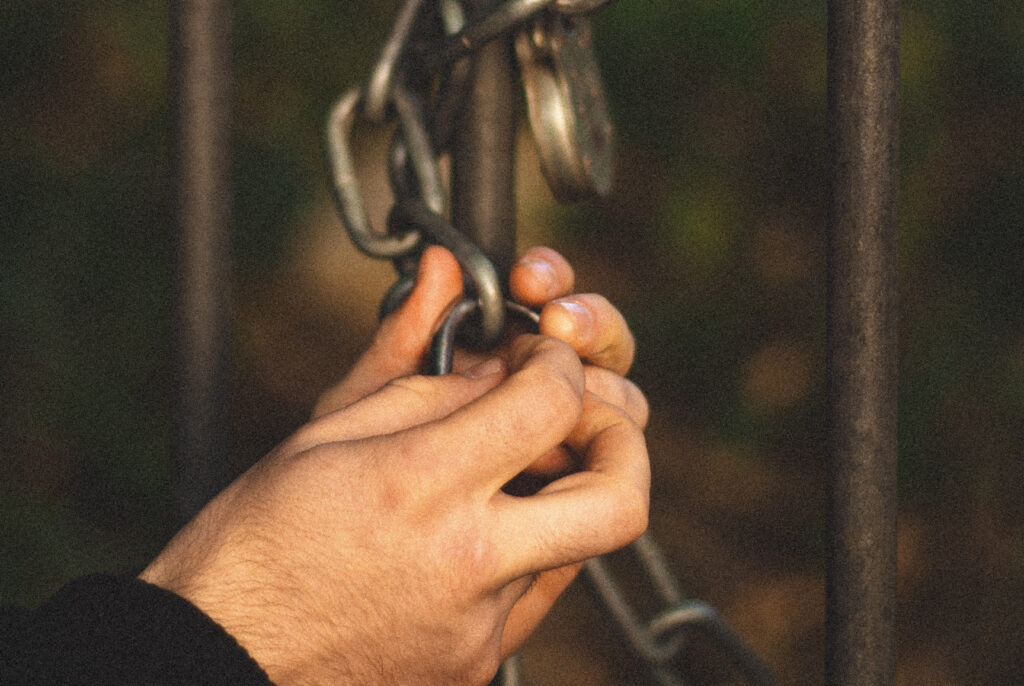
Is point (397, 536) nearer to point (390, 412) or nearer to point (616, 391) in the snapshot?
point (390, 412)

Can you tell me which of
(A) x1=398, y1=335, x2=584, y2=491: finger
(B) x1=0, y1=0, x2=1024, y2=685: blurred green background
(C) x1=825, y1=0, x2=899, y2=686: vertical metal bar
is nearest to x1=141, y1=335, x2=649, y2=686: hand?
(A) x1=398, y1=335, x2=584, y2=491: finger

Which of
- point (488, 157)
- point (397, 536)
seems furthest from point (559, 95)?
point (397, 536)

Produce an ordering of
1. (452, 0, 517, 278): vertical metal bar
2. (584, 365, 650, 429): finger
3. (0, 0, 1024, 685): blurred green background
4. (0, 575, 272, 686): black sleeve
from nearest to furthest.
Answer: (0, 575, 272, 686): black sleeve → (452, 0, 517, 278): vertical metal bar → (584, 365, 650, 429): finger → (0, 0, 1024, 685): blurred green background

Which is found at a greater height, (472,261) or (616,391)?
(472,261)

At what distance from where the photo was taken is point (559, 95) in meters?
0.54


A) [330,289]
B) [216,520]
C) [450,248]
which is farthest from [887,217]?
[330,289]

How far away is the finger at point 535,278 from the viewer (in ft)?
1.92

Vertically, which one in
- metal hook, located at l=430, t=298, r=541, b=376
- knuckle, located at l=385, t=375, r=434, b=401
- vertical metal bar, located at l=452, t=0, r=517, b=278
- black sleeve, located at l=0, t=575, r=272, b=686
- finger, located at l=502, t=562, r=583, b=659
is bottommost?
finger, located at l=502, t=562, r=583, b=659

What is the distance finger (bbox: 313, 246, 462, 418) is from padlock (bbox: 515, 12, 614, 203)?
93 millimetres

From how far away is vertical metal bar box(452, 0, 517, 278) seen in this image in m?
0.55

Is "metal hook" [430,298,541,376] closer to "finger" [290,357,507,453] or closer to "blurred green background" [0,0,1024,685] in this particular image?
"finger" [290,357,507,453]

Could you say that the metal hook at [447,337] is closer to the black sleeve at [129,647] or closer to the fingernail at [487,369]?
the fingernail at [487,369]

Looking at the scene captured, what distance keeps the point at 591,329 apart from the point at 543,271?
0.06 metres

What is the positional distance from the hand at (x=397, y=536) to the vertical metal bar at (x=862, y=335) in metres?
0.12
